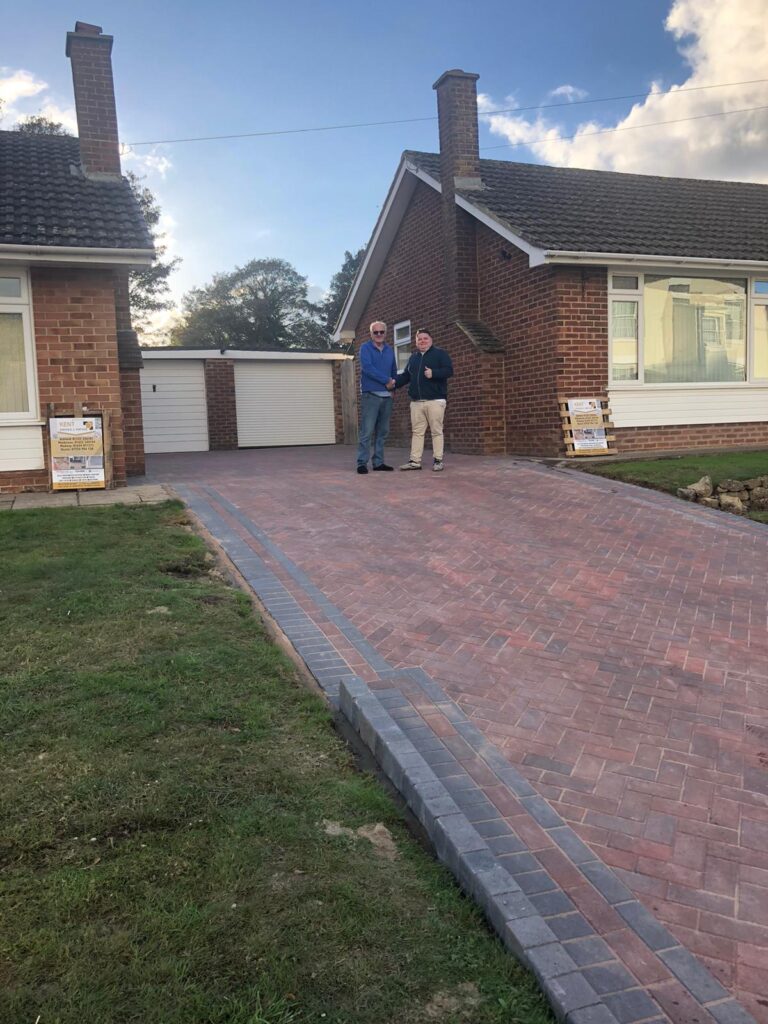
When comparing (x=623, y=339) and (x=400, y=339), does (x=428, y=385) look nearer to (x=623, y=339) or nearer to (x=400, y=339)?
(x=623, y=339)

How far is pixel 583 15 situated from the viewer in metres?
16.5

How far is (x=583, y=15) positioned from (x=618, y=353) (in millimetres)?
9385

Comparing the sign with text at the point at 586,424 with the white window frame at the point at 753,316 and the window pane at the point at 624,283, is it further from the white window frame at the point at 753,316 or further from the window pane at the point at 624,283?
the white window frame at the point at 753,316

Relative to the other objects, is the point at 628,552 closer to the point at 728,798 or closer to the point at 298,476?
the point at 728,798

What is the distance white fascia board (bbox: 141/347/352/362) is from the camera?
1986cm

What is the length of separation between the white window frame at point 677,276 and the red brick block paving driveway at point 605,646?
12.4 feet

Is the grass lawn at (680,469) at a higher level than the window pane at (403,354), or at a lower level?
lower

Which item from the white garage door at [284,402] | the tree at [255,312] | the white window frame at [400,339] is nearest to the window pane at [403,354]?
the white window frame at [400,339]

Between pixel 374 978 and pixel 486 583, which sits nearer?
pixel 374 978

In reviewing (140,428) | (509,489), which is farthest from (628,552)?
(140,428)

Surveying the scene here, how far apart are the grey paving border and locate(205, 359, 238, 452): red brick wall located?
56.5ft

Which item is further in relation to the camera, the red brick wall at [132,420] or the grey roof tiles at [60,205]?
the red brick wall at [132,420]

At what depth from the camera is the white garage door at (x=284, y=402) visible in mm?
21125

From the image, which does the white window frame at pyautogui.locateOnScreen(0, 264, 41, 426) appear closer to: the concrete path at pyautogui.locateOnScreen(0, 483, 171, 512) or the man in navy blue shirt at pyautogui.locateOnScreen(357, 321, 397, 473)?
the concrete path at pyautogui.locateOnScreen(0, 483, 171, 512)
